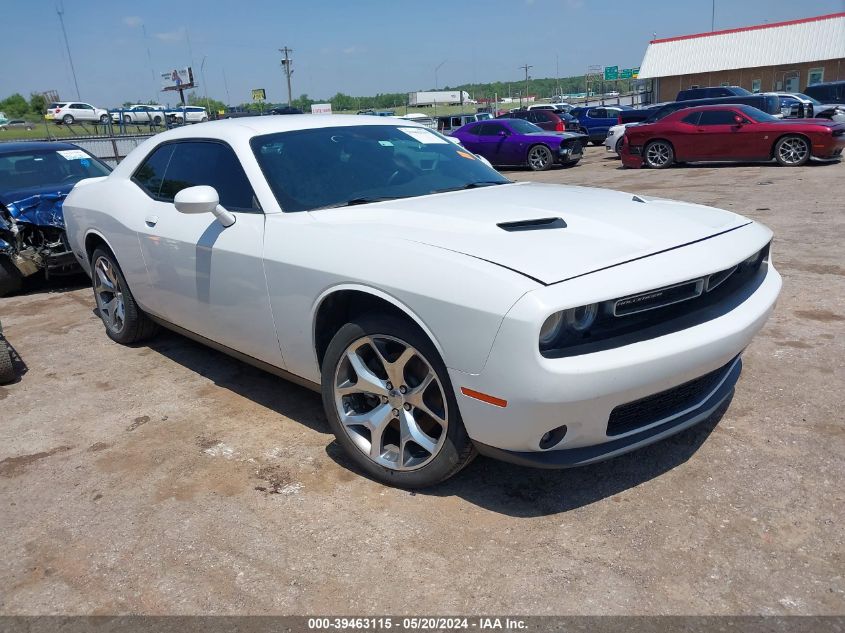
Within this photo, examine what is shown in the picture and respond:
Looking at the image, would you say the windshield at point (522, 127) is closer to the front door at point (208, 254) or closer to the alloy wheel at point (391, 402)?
the front door at point (208, 254)

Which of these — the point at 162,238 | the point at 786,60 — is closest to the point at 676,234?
the point at 162,238

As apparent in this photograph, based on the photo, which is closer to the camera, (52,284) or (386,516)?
(386,516)

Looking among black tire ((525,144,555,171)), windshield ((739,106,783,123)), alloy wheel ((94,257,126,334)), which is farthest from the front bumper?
black tire ((525,144,555,171))

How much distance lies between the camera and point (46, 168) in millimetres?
7473

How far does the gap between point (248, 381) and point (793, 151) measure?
13579 mm

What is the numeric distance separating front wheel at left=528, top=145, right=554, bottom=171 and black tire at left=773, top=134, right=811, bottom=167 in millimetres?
5070

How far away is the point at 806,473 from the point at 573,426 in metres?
1.18

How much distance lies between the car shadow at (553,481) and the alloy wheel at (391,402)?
193mm

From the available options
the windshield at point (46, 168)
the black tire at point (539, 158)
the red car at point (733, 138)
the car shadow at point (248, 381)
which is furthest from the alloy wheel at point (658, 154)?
the car shadow at point (248, 381)

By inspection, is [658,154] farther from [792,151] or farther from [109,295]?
[109,295]

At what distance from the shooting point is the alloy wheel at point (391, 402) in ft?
8.95

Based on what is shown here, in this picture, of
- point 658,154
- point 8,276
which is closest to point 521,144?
point 658,154

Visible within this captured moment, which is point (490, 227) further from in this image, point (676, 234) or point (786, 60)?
point (786, 60)

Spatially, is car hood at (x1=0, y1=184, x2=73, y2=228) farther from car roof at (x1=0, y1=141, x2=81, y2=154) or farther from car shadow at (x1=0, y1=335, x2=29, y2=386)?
car shadow at (x1=0, y1=335, x2=29, y2=386)
